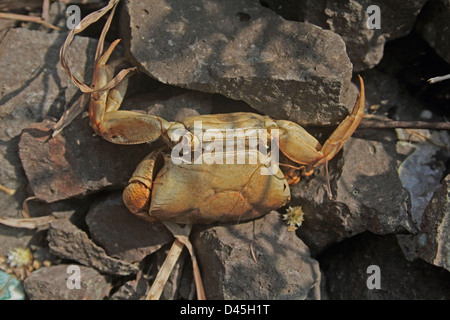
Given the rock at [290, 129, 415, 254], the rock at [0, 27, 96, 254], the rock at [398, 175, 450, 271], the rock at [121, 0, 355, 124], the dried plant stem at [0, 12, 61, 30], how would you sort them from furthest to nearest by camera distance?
the dried plant stem at [0, 12, 61, 30]
the rock at [0, 27, 96, 254]
the rock at [290, 129, 415, 254]
the rock at [121, 0, 355, 124]
the rock at [398, 175, 450, 271]

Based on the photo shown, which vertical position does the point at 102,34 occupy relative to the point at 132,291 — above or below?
above

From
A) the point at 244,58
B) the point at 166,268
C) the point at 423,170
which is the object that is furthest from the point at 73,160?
the point at 423,170

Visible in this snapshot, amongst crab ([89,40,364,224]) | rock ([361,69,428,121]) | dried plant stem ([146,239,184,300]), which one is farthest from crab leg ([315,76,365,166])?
dried plant stem ([146,239,184,300])

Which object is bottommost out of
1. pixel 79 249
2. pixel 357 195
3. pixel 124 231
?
pixel 79 249

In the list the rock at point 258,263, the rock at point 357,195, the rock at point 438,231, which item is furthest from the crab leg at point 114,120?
the rock at point 438,231

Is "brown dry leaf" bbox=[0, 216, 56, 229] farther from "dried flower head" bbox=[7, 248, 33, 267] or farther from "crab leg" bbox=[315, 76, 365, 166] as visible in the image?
"crab leg" bbox=[315, 76, 365, 166]

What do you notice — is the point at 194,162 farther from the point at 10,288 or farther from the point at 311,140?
the point at 10,288
